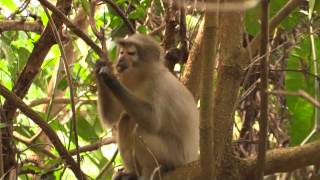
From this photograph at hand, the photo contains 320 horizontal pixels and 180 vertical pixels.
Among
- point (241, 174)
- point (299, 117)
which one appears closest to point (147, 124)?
point (299, 117)

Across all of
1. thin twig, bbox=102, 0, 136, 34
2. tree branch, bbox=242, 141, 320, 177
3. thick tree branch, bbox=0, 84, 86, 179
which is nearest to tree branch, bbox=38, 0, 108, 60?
thin twig, bbox=102, 0, 136, 34

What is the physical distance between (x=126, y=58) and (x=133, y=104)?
534mm

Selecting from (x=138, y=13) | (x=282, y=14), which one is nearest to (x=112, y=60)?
(x=138, y=13)

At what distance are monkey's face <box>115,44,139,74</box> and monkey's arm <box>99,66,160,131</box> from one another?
0.31 meters

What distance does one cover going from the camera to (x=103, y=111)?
5137 mm

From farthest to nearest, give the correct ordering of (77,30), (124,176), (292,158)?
(124,176)
(77,30)
(292,158)

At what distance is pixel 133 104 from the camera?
4.73 meters

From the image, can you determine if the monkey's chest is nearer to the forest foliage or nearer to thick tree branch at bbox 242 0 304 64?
the forest foliage

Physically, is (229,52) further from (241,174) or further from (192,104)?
(192,104)

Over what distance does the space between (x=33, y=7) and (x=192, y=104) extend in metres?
2.05

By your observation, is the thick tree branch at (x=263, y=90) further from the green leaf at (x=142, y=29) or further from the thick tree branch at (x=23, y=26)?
the thick tree branch at (x=23, y=26)

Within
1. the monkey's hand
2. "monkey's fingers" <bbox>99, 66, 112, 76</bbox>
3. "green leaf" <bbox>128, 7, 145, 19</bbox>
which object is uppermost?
"green leaf" <bbox>128, 7, 145, 19</bbox>

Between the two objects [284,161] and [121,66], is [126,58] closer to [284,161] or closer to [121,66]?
[121,66]

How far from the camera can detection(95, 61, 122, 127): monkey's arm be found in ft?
16.6
